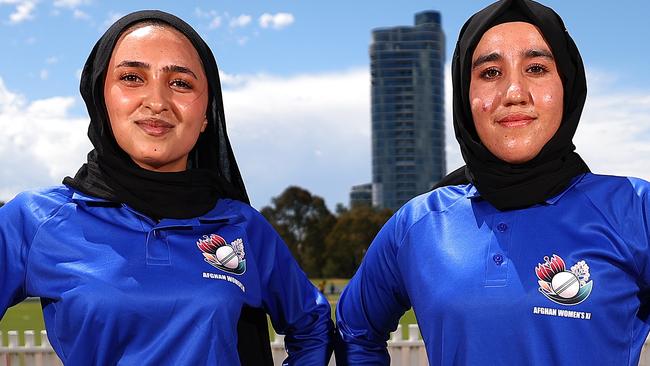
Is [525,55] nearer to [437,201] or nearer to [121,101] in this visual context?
[437,201]

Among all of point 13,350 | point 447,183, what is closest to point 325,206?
point 13,350

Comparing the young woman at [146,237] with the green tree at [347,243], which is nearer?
the young woman at [146,237]

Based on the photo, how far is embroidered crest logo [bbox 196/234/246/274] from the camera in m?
2.47

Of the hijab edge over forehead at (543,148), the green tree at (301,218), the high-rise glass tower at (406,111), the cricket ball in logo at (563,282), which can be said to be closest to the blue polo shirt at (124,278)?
the hijab edge over forehead at (543,148)

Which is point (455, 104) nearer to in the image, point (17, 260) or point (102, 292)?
point (102, 292)

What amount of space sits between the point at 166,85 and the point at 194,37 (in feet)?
0.65

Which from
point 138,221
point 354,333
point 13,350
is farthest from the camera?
point 13,350

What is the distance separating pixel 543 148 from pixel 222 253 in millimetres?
1080

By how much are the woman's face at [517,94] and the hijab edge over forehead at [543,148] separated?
0.03m

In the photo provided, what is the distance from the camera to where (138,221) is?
2.43 metres

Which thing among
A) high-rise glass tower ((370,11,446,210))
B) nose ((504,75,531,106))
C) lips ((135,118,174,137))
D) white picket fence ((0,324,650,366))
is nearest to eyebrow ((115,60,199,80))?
lips ((135,118,174,137))

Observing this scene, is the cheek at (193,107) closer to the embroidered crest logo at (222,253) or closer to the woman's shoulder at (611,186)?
the embroidered crest logo at (222,253)

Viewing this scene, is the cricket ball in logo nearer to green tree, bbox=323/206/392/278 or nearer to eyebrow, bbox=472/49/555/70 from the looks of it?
eyebrow, bbox=472/49/555/70

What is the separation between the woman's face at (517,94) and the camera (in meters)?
2.40
